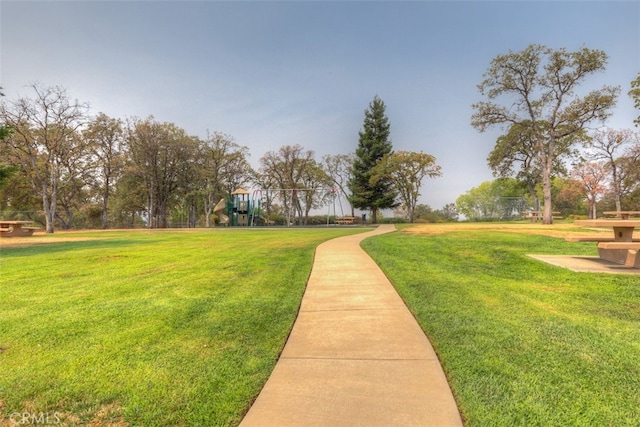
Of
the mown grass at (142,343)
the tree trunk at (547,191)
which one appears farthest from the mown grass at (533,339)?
the tree trunk at (547,191)

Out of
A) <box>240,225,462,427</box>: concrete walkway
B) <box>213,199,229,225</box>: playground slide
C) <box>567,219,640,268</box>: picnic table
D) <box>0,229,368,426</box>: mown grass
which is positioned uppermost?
<box>213,199,229,225</box>: playground slide

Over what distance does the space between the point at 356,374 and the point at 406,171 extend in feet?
106

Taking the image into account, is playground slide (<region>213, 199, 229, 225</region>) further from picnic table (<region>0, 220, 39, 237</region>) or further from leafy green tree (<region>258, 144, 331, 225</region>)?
picnic table (<region>0, 220, 39, 237</region>)

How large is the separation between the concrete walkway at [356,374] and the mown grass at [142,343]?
20 centimetres

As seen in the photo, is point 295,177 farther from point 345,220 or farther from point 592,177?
point 592,177

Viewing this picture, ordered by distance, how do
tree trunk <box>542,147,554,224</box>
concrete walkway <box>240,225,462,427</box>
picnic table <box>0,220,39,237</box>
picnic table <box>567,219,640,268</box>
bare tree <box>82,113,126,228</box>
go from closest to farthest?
concrete walkway <box>240,225,462,427</box>
picnic table <box>567,219,640,268</box>
picnic table <box>0,220,39,237</box>
tree trunk <box>542,147,554,224</box>
bare tree <box>82,113,126,228</box>

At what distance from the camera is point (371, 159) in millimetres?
36812

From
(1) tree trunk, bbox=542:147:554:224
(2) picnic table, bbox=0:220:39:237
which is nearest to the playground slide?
(2) picnic table, bbox=0:220:39:237

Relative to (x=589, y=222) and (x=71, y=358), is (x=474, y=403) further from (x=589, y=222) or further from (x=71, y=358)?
(x=589, y=222)

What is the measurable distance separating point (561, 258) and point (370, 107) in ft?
110

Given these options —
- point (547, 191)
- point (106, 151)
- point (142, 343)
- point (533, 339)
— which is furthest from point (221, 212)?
point (533, 339)

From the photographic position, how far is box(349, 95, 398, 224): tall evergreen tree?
35875 millimetres

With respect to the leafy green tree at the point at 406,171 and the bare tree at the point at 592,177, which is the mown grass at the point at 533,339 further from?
the bare tree at the point at 592,177

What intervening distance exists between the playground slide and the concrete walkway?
109 feet
